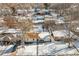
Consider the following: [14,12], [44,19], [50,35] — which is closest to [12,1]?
[14,12]

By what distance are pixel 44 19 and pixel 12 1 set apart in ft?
1.35

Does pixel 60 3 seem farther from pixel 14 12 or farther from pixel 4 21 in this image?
pixel 4 21

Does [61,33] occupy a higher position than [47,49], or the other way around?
[61,33]

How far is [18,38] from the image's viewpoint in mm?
2143

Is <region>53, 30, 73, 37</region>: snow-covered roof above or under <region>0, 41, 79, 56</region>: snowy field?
above

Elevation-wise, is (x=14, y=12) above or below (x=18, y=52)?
above

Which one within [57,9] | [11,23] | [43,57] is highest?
[57,9]

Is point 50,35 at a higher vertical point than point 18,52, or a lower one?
higher

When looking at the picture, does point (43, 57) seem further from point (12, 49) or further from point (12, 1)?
point (12, 1)

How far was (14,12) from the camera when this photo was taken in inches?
84.5

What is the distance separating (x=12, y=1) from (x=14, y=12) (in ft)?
0.41

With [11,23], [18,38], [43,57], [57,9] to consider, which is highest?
[57,9]

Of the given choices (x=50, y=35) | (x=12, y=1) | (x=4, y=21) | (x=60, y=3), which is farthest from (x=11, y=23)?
(x=60, y=3)

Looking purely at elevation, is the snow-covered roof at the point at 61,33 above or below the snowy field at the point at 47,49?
above
